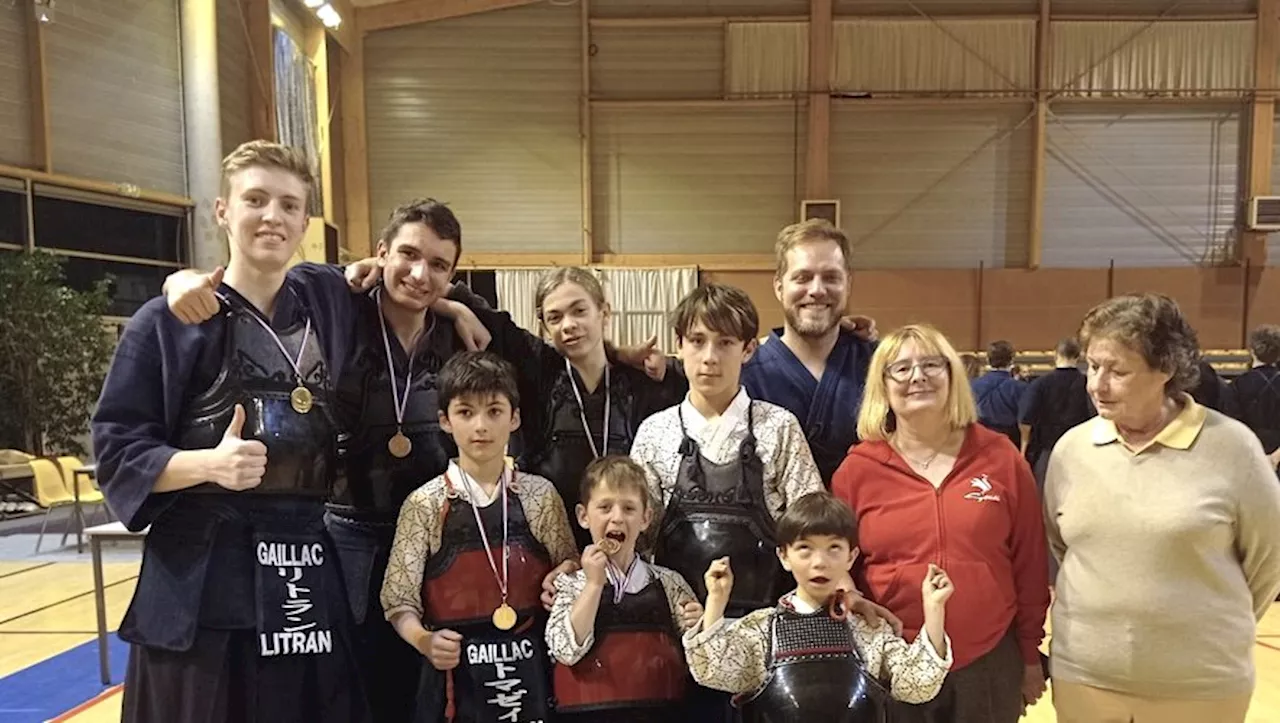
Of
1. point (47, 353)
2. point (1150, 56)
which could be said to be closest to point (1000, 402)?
point (47, 353)

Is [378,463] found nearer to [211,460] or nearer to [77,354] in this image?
[211,460]

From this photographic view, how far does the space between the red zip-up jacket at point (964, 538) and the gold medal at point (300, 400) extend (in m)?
1.28

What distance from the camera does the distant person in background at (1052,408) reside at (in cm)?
A: 544

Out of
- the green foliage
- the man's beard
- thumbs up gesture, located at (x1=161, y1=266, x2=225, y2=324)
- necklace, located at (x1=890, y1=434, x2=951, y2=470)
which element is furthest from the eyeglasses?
the green foliage

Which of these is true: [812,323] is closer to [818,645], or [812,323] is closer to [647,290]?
[818,645]

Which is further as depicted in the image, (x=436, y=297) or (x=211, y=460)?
(x=436, y=297)

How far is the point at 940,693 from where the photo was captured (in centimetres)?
200

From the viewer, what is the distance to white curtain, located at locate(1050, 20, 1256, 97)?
42.0ft

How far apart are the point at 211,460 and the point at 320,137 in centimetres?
1151

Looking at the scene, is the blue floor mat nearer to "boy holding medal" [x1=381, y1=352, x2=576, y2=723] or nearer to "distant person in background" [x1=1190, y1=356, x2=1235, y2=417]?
"boy holding medal" [x1=381, y1=352, x2=576, y2=723]

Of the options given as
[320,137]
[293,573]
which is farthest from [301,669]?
[320,137]

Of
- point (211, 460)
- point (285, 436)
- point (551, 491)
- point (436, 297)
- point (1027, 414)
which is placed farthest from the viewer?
point (1027, 414)

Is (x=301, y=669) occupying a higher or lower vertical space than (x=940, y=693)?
higher

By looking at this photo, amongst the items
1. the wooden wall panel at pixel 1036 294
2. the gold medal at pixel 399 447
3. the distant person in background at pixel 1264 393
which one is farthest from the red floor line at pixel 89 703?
the wooden wall panel at pixel 1036 294
